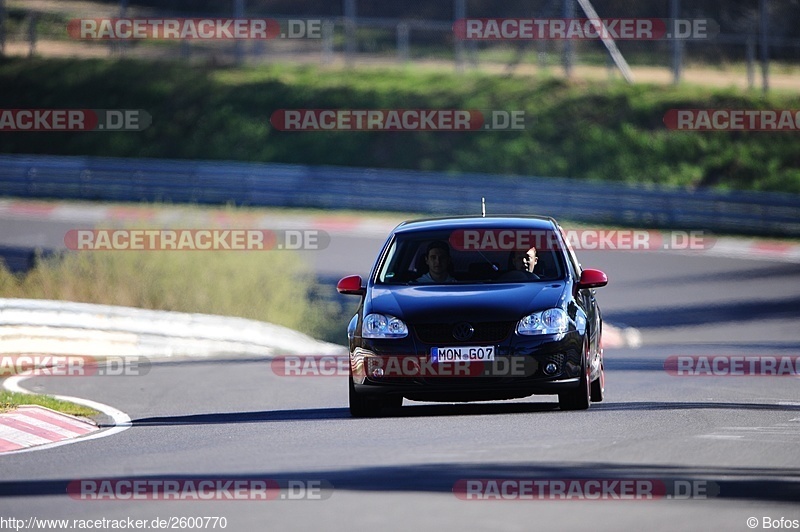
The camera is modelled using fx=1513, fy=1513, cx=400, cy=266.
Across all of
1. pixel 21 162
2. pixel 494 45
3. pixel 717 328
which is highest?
pixel 494 45

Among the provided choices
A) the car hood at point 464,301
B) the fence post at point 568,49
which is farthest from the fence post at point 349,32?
the car hood at point 464,301

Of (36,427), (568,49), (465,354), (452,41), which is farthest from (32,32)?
(465,354)

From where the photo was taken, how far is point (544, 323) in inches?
465

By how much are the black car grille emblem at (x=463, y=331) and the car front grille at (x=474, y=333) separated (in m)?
0.02

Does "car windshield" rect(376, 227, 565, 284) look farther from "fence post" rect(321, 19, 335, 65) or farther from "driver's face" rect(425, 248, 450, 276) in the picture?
"fence post" rect(321, 19, 335, 65)

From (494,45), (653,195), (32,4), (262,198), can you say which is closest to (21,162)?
(262,198)

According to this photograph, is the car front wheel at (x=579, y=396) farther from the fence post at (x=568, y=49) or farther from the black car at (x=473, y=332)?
the fence post at (x=568, y=49)

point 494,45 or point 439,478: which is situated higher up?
point 494,45

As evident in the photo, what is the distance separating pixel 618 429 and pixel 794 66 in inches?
1328

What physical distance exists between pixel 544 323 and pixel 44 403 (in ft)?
16.3

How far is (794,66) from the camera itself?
140 ft

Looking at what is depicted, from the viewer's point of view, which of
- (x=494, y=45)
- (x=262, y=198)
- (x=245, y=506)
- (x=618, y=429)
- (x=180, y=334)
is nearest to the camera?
(x=245, y=506)

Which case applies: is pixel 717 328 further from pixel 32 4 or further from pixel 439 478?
pixel 32 4

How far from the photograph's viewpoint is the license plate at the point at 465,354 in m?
11.6
